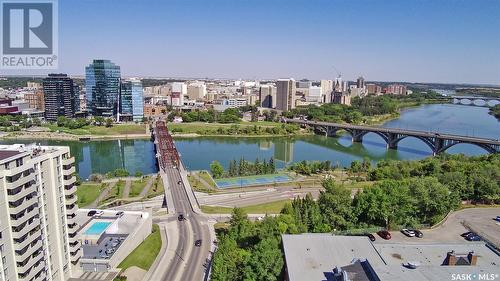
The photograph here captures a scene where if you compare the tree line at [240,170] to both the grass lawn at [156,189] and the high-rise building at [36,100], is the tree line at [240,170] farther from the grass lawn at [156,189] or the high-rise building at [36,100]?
the high-rise building at [36,100]

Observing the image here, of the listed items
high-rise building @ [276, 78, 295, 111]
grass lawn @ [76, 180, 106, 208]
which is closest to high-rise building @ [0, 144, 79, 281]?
grass lawn @ [76, 180, 106, 208]

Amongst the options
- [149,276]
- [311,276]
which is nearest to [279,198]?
[149,276]

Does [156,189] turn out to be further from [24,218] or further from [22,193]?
[22,193]

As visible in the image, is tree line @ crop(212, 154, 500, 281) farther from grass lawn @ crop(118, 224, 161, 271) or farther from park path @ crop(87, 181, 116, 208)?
park path @ crop(87, 181, 116, 208)

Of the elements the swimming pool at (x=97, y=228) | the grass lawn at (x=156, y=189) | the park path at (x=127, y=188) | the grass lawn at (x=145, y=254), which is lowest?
the grass lawn at (x=145, y=254)

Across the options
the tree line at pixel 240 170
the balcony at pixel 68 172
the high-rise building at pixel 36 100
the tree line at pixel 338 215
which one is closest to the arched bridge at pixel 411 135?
the tree line at pixel 338 215
